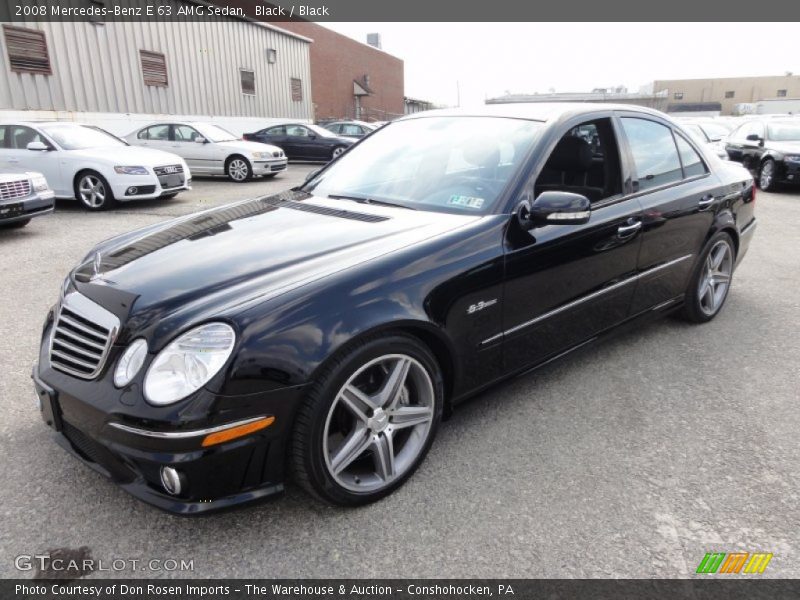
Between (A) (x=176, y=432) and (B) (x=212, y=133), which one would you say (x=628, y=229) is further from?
(B) (x=212, y=133)

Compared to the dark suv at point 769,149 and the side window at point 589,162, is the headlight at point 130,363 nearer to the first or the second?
the side window at point 589,162

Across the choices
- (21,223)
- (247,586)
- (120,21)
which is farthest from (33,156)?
(247,586)

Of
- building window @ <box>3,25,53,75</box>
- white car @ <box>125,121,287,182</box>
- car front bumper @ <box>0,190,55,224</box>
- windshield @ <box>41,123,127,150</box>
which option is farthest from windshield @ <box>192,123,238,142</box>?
car front bumper @ <box>0,190,55,224</box>

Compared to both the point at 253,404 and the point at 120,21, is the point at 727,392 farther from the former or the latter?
the point at 120,21

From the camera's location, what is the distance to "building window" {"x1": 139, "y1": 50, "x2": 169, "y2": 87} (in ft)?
56.1

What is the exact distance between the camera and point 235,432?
1944 mm

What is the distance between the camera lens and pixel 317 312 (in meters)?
2.08

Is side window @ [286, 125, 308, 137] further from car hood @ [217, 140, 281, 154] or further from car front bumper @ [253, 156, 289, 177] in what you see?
car hood @ [217, 140, 281, 154]

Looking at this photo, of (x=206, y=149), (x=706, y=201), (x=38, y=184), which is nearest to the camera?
(x=706, y=201)

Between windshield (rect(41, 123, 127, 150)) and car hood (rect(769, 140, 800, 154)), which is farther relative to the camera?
car hood (rect(769, 140, 800, 154))

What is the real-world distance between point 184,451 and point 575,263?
2.08 metres

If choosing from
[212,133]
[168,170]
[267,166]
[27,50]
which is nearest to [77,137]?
[168,170]

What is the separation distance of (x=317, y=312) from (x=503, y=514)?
1.10m

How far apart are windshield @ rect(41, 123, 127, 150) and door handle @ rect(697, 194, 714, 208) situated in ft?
30.3
